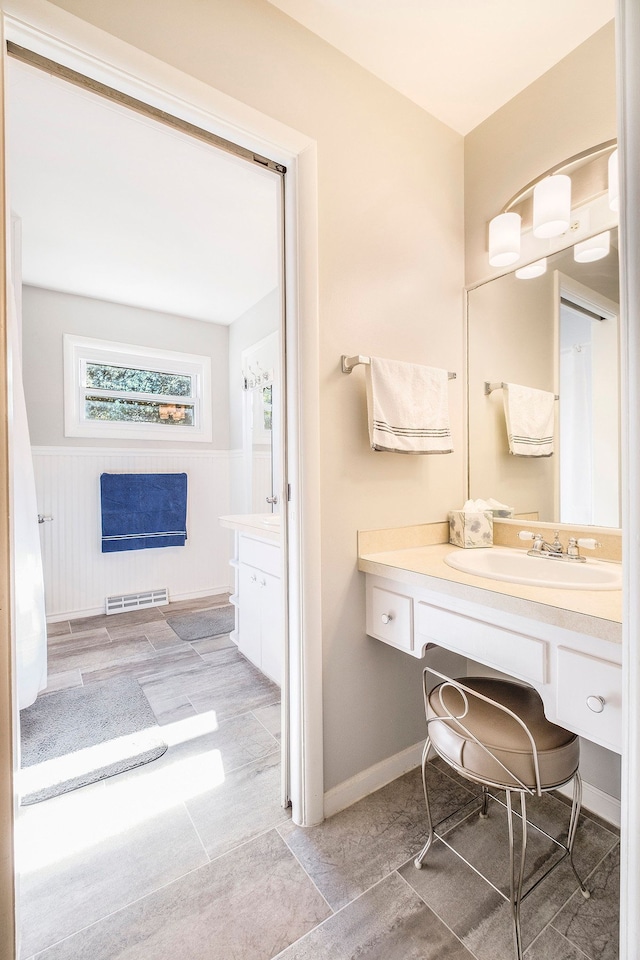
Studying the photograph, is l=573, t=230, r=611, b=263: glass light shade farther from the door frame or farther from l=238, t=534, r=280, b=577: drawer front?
l=238, t=534, r=280, b=577: drawer front

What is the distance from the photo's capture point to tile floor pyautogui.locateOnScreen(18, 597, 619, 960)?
1.03 meters

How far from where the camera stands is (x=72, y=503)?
11.1ft

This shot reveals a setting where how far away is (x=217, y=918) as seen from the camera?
3.59 ft

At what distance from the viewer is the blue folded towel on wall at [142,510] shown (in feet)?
11.4

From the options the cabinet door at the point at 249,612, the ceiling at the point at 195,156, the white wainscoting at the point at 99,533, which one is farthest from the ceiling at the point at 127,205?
the cabinet door at the point at 249,612

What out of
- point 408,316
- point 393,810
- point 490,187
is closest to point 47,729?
point 393,810

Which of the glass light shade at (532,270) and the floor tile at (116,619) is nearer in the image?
the glass light shade at (532,270)

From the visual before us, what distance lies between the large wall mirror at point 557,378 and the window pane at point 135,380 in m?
2.88

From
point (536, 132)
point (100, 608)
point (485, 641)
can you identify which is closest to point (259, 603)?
point (485, 641)

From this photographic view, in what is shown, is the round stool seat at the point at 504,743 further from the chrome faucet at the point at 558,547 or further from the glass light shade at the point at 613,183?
the glass light shade at the point at 613,183

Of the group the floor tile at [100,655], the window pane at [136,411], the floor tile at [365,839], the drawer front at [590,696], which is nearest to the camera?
the drawer front at [590,696]

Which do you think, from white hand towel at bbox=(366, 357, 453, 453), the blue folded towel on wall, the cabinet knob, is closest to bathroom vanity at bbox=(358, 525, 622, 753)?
the cabinet knob

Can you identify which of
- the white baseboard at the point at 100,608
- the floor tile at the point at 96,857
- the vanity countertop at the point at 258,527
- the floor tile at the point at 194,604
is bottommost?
the floor tile at the point at 96,857

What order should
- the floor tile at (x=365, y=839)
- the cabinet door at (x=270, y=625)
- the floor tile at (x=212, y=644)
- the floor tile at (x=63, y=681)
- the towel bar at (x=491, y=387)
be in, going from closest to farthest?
1. the floor tile at (x=365, y=839)
2. the towel bar at (x=491, y=387)
3. the cabinet door at (x=270, y=625)
4. the floor tile at (x=63, y=681)
5. the floor tile at (x=212, y=644)
